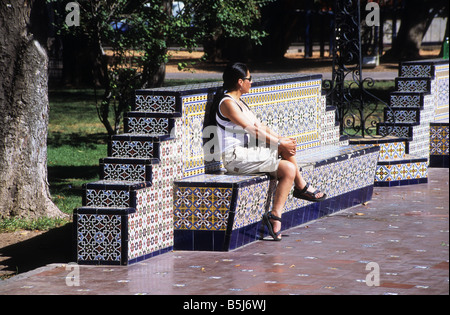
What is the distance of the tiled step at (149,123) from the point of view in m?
8.17

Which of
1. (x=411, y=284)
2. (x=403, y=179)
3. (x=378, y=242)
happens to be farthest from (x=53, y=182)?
(x=411, y=284)

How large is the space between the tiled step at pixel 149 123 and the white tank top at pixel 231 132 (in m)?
0.64

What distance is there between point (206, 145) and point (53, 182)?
5.12 metres

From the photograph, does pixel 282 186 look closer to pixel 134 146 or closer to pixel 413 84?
pixel 134 146

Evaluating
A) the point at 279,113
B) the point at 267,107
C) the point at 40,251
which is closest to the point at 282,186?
the point at 267,107

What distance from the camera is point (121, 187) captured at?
7.68 m

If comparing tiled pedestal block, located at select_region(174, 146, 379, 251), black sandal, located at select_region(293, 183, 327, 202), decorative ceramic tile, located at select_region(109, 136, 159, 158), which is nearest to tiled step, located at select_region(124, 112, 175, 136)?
decorative ceramic tile, located at select_region(109, 136, 159, 158)

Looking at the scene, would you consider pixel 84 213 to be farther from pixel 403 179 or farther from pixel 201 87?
pixel 403 179

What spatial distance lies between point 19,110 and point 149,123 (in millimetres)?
2142

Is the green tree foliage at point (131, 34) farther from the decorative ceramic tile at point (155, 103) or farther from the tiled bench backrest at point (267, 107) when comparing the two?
the decorative ceramic tile at point (155, 103)

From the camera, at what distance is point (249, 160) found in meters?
8.71

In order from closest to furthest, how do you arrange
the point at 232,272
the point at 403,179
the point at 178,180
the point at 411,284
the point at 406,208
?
the point at 411,284
the point at 232,272
the point at 178,180
the point at 406,208
the point at 403,179

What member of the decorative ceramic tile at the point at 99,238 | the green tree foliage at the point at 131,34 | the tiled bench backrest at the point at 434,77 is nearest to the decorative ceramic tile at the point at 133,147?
the decorative ceramic tile at the point at 99,238

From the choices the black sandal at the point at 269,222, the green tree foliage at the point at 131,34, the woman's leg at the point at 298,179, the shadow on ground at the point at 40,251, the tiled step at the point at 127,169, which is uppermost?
the green tree foliage at the point at 131,34
